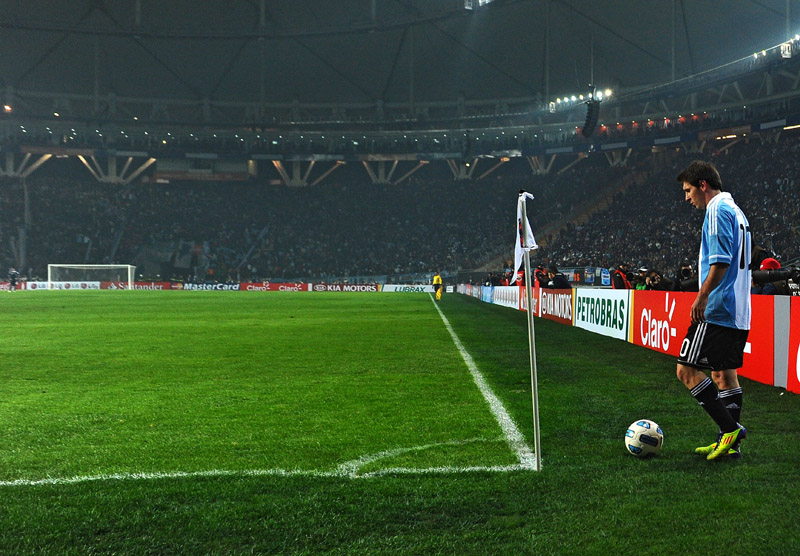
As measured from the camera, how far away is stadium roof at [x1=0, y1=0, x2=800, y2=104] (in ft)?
191

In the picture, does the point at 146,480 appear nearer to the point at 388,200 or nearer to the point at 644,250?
the point at 644,250

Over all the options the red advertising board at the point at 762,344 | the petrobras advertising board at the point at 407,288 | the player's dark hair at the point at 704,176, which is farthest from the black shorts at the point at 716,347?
the petrobras advertising board at the point at 407,288

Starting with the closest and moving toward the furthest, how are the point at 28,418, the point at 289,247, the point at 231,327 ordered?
the point at 28,418, the point at 231,327, the point at 289,247

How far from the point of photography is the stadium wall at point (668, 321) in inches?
327

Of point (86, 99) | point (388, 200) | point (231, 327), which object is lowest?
point (231, 327)

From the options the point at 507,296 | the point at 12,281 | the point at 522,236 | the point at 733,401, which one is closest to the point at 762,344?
the point at 733,401

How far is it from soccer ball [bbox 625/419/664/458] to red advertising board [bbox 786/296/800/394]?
389 cm

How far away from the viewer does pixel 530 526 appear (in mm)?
3555

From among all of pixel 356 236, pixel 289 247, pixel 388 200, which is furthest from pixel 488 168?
pixel 289 247

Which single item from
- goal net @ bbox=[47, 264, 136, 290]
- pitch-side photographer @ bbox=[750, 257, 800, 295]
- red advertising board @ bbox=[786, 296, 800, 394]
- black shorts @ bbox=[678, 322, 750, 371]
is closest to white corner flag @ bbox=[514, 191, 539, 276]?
black shorts @ bbox=[678, 322, 750, 371]

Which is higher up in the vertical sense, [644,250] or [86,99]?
[86,99]

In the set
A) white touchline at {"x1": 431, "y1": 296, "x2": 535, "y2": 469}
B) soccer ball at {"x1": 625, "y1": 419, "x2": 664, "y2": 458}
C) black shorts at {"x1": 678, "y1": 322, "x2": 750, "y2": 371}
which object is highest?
black shorts at {"x1": 678, "y1": 322, "x2": 750, "y2": 371}

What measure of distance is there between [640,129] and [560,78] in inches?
390

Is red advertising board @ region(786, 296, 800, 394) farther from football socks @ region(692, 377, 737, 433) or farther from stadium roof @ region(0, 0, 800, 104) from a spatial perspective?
stadium roof @ region(0, 0, 800, 104)
